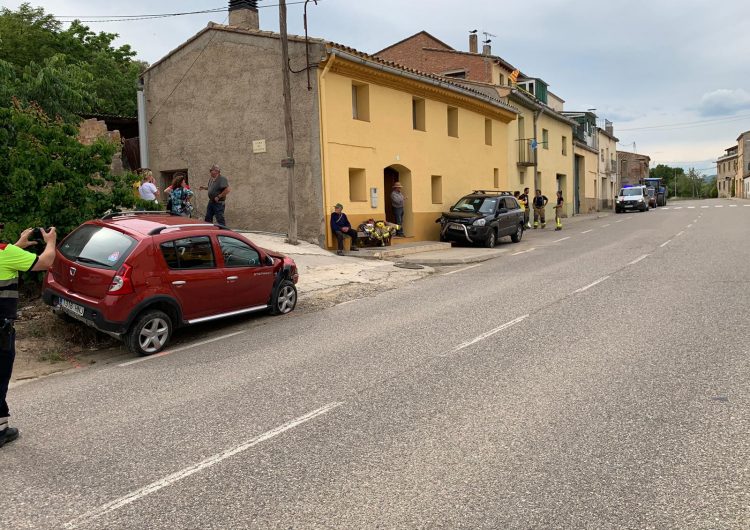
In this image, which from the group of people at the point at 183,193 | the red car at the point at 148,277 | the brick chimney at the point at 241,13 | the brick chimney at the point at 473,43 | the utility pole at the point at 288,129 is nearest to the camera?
the red car at the point at 148,277

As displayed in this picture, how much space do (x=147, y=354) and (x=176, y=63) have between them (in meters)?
15.0

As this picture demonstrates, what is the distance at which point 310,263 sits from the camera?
46.9ft

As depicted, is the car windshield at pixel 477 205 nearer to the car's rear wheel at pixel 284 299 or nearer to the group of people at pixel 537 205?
the group of people at pixel 537 205

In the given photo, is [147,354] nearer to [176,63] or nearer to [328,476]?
[328,476]

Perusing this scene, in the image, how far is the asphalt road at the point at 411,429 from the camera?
11.1 feet

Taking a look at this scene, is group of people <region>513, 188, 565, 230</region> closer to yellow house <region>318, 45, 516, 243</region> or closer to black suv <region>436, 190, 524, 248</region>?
yellow house <region>318, 45, 516, 243</region>

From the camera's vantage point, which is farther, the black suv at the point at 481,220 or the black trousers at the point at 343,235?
the black suv at the point at 481,220

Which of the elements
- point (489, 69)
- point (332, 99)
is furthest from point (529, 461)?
point (489, 69)

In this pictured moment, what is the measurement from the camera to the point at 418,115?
69.8ft

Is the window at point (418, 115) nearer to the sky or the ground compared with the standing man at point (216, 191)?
nearer to the sky

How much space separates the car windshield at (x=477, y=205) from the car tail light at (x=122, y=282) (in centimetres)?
1513

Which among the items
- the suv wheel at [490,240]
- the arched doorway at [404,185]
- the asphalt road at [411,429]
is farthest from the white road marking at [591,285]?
the arched doorway at [404,185]

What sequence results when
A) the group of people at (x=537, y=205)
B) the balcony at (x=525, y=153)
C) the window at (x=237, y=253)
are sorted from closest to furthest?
1. the window at (x=237, y=253)
2. the group of people at (x=537, y=205)
3. the balcony at (x=525, y=153)

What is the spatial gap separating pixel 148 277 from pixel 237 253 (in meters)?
1.74
